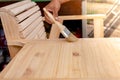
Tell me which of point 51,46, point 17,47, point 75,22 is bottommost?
point 75,22

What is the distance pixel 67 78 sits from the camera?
26.2 inches

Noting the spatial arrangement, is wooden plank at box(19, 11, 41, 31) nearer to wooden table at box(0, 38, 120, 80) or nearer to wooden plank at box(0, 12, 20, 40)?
wooden plank at box(0, 12, 20, 40)

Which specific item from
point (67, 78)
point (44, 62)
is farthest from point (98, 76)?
point (44, 62)

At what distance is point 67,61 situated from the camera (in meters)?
0.81

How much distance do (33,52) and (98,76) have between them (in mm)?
340

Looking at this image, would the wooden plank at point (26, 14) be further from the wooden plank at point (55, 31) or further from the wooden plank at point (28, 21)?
the wooden plank at point (55, 31)


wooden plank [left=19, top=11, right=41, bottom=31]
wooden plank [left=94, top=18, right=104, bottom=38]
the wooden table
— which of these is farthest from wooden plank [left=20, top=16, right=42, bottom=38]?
wooden plank [left=94, top=18, right=104, bottom=38]

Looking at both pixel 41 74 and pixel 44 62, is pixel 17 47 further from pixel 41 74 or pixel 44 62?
pixel 41 74

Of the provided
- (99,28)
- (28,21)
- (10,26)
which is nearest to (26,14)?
(28,21)

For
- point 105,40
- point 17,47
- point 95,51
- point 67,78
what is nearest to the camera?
point 67,78

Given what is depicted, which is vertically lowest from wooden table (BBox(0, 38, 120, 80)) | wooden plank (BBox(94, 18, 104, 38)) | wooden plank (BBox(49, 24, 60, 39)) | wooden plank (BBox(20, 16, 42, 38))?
wooden plank (BBox(94, 18, 104, 38))

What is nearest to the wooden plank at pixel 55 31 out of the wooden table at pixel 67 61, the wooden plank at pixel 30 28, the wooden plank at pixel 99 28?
the wooden plank at pixel 30 28

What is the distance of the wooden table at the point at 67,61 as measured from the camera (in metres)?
0.69

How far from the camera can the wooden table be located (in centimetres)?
69
